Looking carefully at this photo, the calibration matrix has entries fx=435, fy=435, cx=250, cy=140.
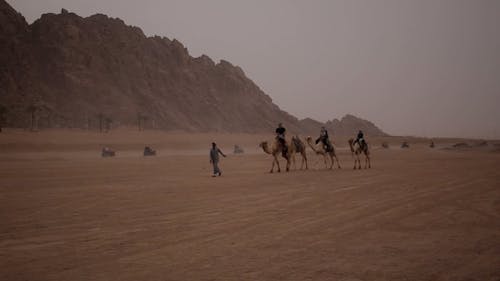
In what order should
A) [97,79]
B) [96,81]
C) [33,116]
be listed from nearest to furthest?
[33,116]
[96,81]
[97,79]

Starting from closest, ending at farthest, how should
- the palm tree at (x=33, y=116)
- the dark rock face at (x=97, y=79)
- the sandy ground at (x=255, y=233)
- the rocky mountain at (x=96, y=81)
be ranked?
the sandy ground at (x=255, y=233) → the palm tree at (x=33, y=116) → the rocky mountain at (x=96, y=81) → the dark rock face at (x=97, y=79)

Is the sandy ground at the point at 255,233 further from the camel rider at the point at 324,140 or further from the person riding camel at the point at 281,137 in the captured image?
the camel rider at the point at 324,140

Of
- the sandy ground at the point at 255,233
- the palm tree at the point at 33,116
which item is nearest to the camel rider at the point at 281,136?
the sandy ground at the point at 255,233

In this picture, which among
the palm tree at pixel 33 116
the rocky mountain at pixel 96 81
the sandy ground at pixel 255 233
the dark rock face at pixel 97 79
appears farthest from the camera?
the dark rock face at pixel 97 79

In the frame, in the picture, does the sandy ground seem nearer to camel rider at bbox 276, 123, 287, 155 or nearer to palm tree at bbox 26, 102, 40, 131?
camel rider at bbox 276, 123, 287, 155

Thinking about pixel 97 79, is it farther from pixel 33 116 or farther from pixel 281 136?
pixel 281 136

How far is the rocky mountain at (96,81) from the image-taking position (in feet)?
436

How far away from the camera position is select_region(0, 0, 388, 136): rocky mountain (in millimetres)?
132875

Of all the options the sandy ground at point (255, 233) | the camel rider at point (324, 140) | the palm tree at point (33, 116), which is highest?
the palm tree at point (33, 116)

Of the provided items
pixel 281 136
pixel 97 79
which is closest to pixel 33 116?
pixel 97 79

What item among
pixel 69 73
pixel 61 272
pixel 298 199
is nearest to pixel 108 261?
pixel 61 272

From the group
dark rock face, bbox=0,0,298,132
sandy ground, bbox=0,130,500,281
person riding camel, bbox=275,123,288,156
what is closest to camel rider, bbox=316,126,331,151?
person riding camel, bbox=275,123,288,156

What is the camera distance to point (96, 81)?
500 ft

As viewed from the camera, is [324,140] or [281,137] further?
[324,140]
